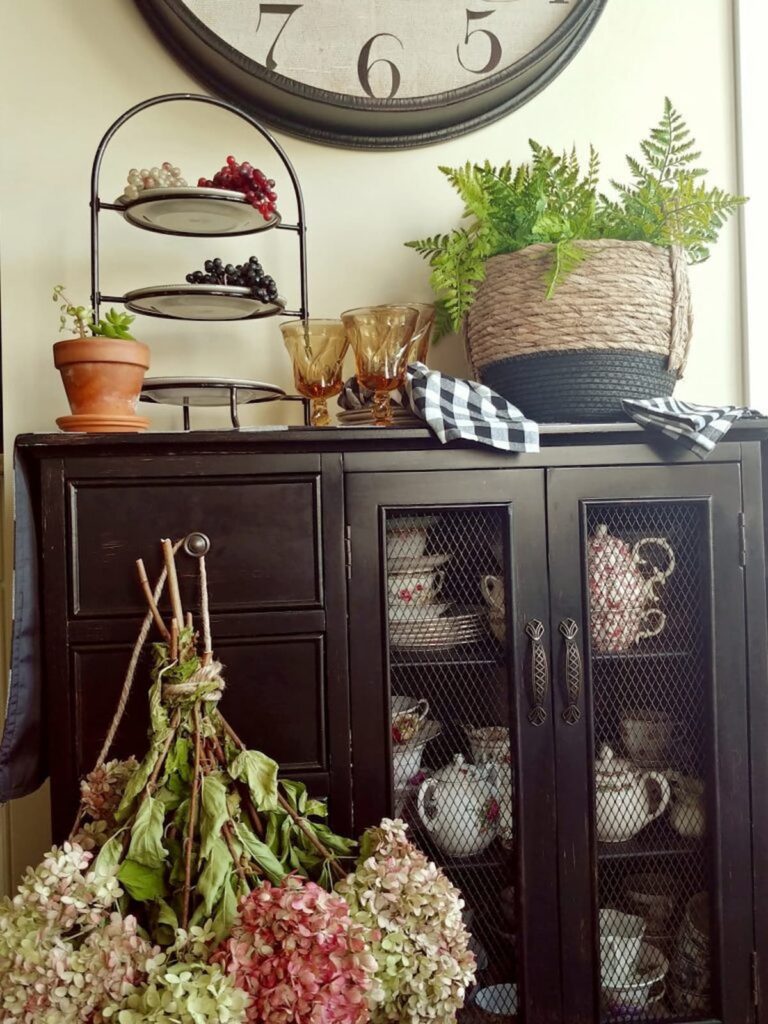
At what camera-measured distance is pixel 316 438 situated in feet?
4.15

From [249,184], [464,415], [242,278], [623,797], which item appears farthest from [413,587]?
[249,184]

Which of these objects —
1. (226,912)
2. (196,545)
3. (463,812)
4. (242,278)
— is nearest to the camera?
(226,912)

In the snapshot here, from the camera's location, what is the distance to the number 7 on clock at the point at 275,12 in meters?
1.59

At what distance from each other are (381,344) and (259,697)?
0.62 metres

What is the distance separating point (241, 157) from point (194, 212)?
0.26m

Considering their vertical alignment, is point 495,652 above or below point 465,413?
below

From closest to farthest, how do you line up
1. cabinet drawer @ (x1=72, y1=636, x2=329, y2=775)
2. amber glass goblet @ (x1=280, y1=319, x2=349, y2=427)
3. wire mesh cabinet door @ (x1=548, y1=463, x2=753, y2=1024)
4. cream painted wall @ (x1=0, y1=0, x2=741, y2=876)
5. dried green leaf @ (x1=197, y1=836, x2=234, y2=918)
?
dried green leaf @ (x1=197, y1=836, x2=234, y2=918)
cabinet drawer @ (x1=72, y1=636, x2=329, y2=775)
wire mesh cabinet door @ (x1=548, y1=463, x2=753, y2=1024)
amber glass goblet @ (x1=280, y1=319, x2=349, y2=427)
cream painted wall @ (x1=0, y1=0, x2=741, y2=876)

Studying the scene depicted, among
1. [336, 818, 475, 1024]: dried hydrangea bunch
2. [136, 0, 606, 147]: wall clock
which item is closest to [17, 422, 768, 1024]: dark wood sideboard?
[336, 818, 475, 1024]: dried hydrangea bunch

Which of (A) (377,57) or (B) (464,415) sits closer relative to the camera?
(B) (464,415)

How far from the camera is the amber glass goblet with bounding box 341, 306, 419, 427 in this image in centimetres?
139

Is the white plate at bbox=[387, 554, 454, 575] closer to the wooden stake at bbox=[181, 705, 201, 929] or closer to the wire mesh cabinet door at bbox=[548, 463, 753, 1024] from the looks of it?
the wire mesh cabinet door at bbox=[548, 463, 753, 1024]

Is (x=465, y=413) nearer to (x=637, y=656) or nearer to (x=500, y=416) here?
(x=500, y=416)

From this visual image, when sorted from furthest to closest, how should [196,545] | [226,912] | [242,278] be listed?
[242,278], [196,545], [226,912]

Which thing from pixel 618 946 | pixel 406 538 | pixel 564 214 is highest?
pixel 564 214
